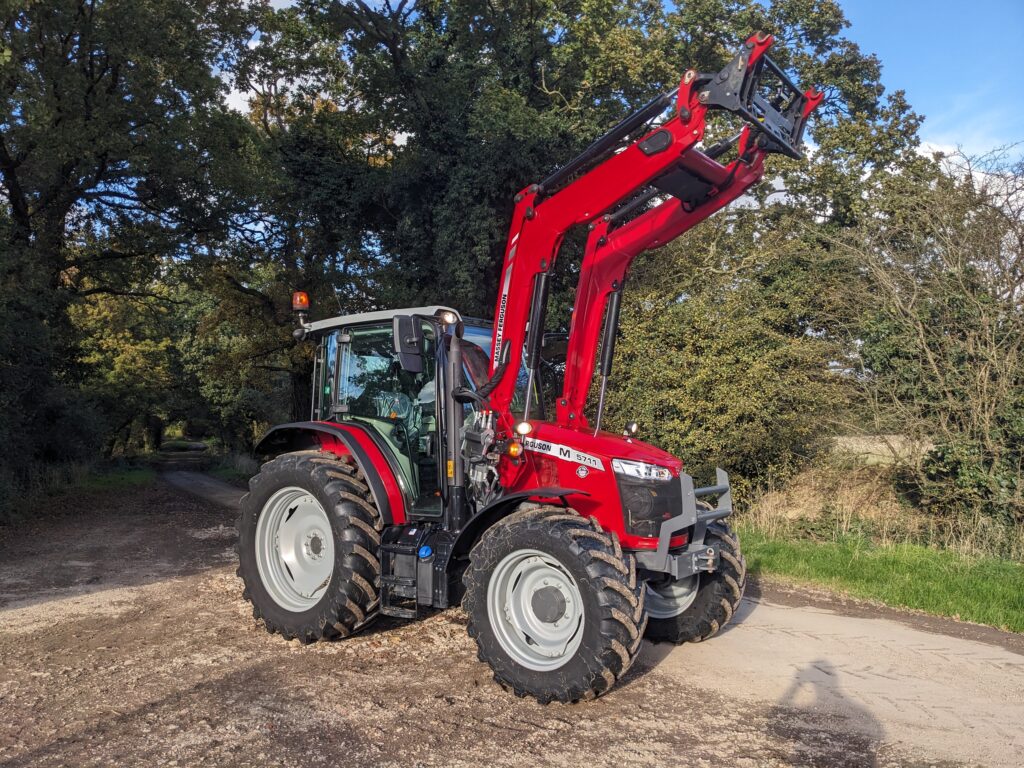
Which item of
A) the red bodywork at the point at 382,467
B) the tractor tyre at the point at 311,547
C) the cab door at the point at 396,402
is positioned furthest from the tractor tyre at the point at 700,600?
the tractor tyre at the point at 311,547

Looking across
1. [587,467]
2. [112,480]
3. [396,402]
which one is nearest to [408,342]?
[396,402]

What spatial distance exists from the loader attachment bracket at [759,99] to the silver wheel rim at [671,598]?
122 inches

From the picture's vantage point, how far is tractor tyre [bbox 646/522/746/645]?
→ 5.71 meters

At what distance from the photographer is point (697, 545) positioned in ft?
17.5

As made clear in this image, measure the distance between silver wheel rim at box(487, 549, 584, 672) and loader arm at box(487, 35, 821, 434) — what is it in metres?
1.08

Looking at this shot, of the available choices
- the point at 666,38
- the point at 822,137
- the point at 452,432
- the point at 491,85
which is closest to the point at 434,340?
the point at 452,432

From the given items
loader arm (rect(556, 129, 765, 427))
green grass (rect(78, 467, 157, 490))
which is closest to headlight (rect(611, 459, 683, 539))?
loader arm (rect(556, 129, 765, 427))

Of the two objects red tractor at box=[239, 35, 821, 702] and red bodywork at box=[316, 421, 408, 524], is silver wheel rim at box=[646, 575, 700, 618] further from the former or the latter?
red bodywork at box=[316, 421, 408, 524]

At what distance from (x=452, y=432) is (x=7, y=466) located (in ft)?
45.1

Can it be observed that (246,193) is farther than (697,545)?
Yes

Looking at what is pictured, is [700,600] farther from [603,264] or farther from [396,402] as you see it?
[396,402]

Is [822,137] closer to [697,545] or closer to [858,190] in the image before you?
[858,190]

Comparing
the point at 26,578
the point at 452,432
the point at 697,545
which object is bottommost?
the point at 26,578

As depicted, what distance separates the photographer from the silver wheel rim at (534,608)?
4695 mm
